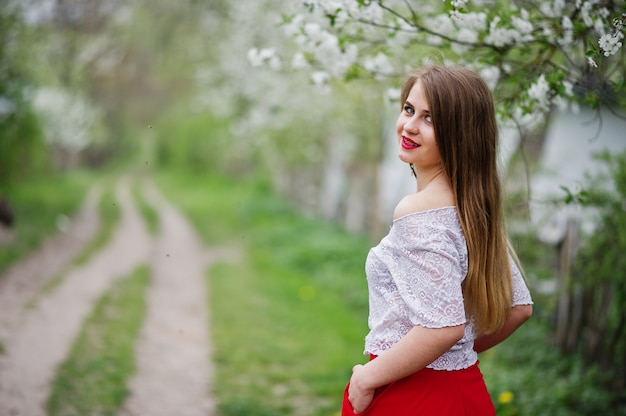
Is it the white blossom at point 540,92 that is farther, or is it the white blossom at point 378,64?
the white blossom at point 378,64

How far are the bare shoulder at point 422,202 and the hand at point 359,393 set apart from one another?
542mm

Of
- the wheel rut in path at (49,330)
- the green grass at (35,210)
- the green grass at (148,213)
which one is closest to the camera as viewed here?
the wheel rut in path at (49,330)

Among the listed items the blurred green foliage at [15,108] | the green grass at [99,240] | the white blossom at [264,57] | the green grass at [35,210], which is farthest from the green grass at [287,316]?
the blurred green foliage at [15,108]

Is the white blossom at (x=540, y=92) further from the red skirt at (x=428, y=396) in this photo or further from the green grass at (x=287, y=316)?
the green grass at (x=287, y=316)

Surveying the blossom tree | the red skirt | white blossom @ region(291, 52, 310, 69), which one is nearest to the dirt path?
white blossom @ region(291, 52, 310, 69)

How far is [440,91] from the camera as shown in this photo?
2094mm

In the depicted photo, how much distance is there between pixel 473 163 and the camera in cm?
213

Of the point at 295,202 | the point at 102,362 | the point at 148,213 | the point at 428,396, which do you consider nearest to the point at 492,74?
the point at 428,396

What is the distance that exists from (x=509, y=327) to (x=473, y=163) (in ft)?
2.34

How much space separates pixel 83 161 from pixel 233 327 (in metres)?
38.9

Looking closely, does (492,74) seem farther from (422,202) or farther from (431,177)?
(422,202)

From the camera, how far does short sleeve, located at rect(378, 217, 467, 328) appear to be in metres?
1.96

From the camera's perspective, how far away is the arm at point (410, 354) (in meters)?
1.97

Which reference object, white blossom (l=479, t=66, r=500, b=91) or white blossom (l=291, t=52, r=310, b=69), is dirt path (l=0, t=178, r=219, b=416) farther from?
white blossom (l=479, t=66, r=500, b=91)
